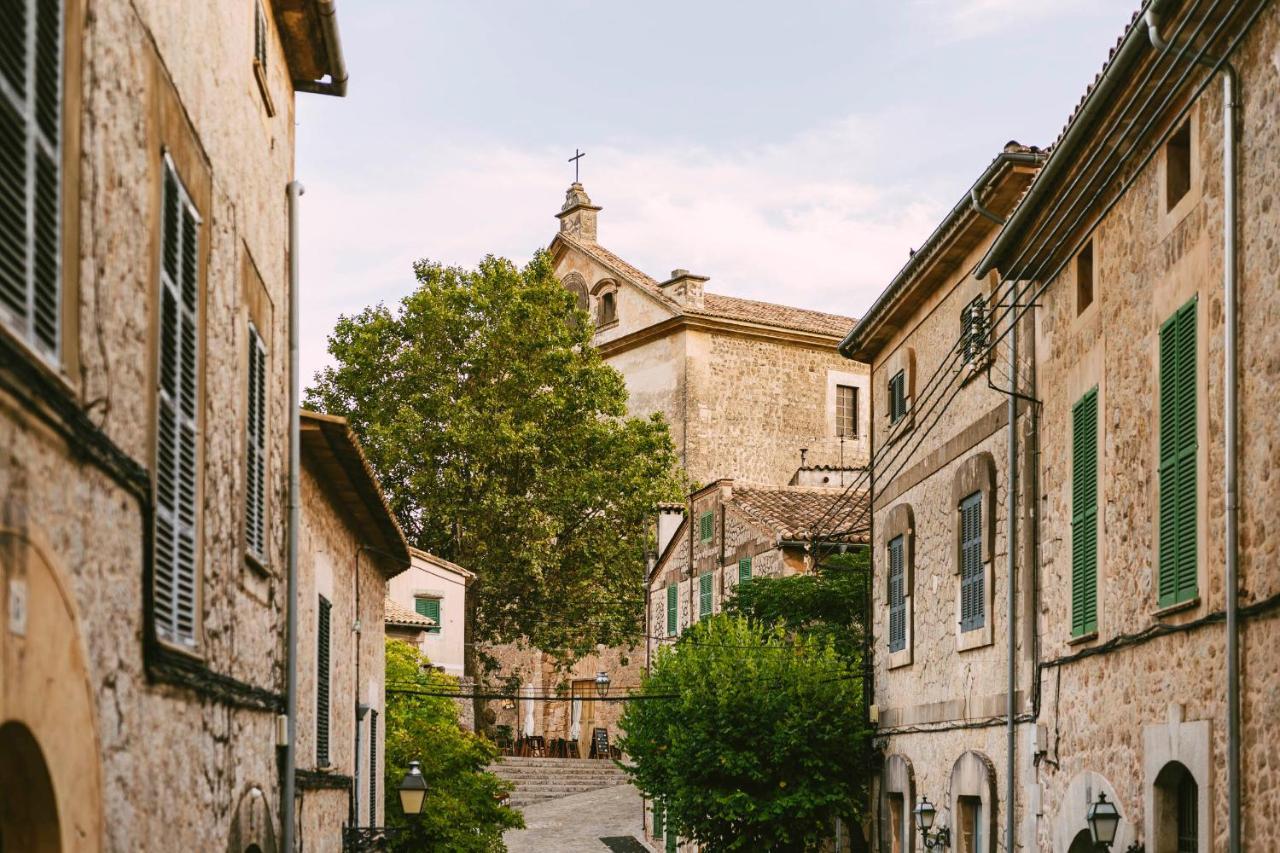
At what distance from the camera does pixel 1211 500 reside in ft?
39.0

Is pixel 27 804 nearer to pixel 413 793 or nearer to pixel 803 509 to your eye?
pixel 413 793

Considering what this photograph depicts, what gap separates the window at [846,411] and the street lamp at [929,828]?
32.3 m

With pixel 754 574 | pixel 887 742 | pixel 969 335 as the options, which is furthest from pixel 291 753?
pixel 754 574

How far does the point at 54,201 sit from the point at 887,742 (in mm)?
19218

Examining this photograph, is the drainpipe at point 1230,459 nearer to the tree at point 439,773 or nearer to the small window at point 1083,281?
the small window at point 1083,281

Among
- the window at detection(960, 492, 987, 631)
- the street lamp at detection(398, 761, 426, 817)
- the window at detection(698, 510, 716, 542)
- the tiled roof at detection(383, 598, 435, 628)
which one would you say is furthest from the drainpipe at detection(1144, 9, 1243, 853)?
the window at detection(698, 510, 716, 542)

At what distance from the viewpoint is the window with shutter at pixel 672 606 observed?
42.5 meters

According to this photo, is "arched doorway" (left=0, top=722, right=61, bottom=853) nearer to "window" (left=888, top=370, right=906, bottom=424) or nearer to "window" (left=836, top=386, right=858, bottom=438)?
"window" (left=888, top=370, right=906, bottom=424)

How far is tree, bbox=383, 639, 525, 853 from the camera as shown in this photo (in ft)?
84.1

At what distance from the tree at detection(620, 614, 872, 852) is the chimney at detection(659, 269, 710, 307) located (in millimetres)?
25530

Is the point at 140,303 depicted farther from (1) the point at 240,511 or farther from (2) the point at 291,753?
(2) the point at 291,753

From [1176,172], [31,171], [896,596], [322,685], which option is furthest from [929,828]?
[31,171]

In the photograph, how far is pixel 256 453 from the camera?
11023 millimetres

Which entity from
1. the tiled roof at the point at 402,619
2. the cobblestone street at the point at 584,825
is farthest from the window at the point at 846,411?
the tiled roof at the point at 402,619
